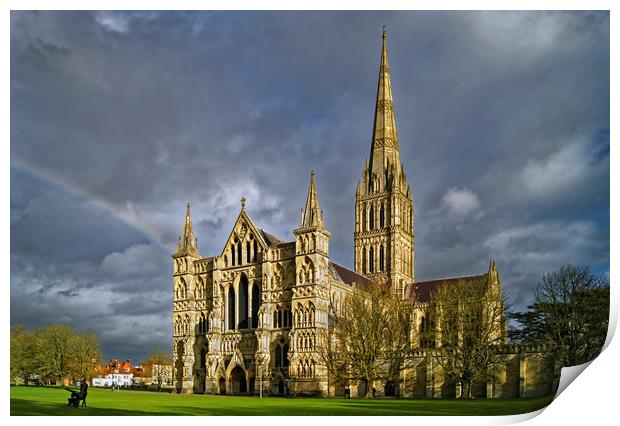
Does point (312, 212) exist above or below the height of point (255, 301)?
above

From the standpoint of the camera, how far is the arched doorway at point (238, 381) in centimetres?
6338

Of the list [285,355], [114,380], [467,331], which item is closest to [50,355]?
[285,355]

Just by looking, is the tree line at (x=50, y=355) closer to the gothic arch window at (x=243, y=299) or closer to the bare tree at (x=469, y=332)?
the gothic arch window at (x=243, y=299)

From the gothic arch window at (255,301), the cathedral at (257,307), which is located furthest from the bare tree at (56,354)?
the gothic arch window at (255,301)

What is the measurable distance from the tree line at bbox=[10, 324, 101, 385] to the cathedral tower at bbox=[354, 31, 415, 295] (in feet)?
121

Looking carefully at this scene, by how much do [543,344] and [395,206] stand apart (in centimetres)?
3847

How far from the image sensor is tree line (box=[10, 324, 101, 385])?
254 feet

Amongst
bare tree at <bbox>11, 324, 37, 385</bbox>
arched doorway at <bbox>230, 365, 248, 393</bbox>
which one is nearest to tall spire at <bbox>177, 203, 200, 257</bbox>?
arched doorway at <bbox>230, 365, 248, 393</bbox>

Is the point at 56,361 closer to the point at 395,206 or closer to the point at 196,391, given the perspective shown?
the point at 196,391

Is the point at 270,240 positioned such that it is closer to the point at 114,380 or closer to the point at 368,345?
the point at 368,345

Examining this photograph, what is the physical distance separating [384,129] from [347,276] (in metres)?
25.4

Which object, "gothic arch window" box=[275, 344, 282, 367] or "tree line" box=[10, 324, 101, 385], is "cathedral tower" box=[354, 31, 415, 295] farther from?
"tree line" box=[10, 324, 101, 385]

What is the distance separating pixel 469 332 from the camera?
53188mm
